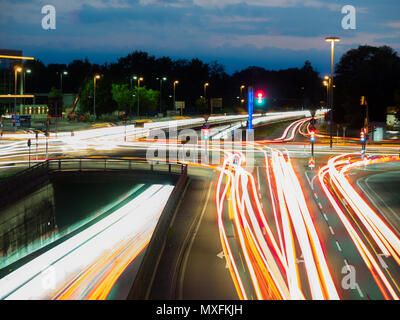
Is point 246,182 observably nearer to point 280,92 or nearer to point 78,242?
point 78,242

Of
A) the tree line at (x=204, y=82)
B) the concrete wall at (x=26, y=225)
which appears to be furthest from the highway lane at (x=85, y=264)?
the tree line at (x=204, y=82)

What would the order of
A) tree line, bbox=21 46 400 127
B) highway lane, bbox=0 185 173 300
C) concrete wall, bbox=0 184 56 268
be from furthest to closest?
tree line, bbox=21 46 400 127 → concrete wall, bbox=0 184 56 268 → highway lane, bbox=0 185 173 300

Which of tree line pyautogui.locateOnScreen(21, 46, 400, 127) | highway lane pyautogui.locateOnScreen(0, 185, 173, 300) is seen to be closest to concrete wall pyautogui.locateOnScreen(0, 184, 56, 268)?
highway lane pyautogui.locateOnScreen(0, 185, 173, 300)

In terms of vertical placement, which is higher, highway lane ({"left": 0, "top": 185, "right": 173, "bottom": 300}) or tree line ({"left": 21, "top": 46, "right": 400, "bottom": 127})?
tree line ({"left": 21, "top": 46, "right": 400, "bottom": 127})

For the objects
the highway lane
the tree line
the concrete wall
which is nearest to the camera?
the highway lane

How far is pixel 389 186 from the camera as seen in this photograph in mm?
30672

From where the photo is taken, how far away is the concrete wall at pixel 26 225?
93.1 feet

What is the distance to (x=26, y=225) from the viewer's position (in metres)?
31.2

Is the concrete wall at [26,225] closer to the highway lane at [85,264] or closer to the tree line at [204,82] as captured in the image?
the highway lane at [85,264]

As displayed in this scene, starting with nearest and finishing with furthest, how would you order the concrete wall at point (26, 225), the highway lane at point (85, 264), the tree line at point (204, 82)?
1. the highway lane at point (85, 264)
2. the concrete wall at point (26, 225)
3. the tree line at point (204, 82)

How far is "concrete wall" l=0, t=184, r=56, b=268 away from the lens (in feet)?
93.1

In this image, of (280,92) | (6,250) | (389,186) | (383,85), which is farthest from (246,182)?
(280,92)

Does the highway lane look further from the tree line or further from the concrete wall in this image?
the tree line

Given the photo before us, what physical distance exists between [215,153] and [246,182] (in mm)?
16355
